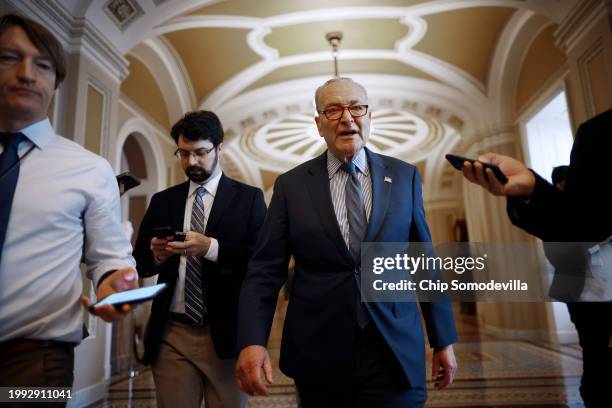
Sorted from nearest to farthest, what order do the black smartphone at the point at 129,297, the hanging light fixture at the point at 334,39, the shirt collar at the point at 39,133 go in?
the black smartphone at the point at 129,297
the shirt collar at the point at 39,133
the hanging light fixture at the point at 334,39

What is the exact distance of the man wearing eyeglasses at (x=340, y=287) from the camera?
4.59 feet

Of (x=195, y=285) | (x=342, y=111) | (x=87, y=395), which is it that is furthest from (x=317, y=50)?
(x=195, y=285)

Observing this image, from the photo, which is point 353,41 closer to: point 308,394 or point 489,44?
point 489,44

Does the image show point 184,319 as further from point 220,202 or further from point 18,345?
point 18,345

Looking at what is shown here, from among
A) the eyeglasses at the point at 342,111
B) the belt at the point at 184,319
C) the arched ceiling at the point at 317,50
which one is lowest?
the belt at the point at 184,319

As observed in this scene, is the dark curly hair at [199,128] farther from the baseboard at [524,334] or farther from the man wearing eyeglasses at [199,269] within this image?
the baseboard at [524,334]

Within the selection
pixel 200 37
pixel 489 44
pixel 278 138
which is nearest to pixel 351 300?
pixel 200 37

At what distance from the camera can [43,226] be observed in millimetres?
1162

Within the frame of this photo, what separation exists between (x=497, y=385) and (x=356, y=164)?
379 centimetres

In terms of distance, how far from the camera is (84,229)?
4.27ft

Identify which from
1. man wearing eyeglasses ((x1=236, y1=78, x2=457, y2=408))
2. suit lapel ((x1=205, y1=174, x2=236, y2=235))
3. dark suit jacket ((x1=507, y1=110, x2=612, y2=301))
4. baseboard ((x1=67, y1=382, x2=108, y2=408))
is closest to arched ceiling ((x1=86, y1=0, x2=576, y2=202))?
suit lapel ((x1=205, y1=174, x2=236, y2=235))

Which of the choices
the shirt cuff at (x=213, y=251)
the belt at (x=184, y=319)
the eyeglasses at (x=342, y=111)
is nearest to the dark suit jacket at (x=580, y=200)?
the eyeglasses at (x=342, y=111)

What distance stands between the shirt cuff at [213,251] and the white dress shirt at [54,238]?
0.52 metres

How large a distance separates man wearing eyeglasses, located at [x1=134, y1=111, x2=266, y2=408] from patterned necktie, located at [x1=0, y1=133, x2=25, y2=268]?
0.65 m
